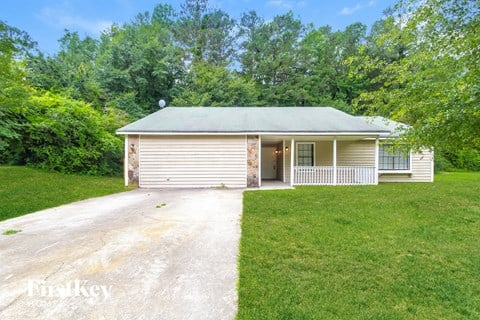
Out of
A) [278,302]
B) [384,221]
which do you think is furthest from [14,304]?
[384,221]

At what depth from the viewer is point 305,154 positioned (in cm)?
1222

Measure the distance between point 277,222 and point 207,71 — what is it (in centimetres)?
2040

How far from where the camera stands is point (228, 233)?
14.7 ft

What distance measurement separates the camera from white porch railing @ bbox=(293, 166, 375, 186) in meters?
10.6

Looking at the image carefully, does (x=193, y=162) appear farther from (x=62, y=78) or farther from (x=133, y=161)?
(x=62, y=78)

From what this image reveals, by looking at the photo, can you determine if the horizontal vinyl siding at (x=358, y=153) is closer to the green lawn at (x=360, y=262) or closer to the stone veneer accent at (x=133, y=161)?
the green lawn at (x=360, y=262)

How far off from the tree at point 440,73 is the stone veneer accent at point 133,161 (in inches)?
334

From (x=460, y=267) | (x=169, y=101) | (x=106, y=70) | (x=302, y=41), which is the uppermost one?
(x=302, y=41)

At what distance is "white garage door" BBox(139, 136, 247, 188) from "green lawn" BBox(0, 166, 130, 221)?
1362 mm

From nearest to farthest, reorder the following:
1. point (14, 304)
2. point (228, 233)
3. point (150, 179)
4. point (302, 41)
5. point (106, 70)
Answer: point (14, 304), point (228, 233), point (150, 179), point (106, 70), point (302, 41)

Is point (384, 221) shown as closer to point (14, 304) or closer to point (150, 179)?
point (14, 304)

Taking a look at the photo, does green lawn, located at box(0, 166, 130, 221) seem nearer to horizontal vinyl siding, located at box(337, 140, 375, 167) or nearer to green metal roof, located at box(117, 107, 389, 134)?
green metal roof, located at box(117, 107, 389, 134)

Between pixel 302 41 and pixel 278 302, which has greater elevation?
pixel 302 41

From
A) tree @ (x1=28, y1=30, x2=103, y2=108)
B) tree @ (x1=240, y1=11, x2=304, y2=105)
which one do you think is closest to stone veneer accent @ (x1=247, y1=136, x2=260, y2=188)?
tree @ (x1=28, y1=30, x2=103, y2=108)
